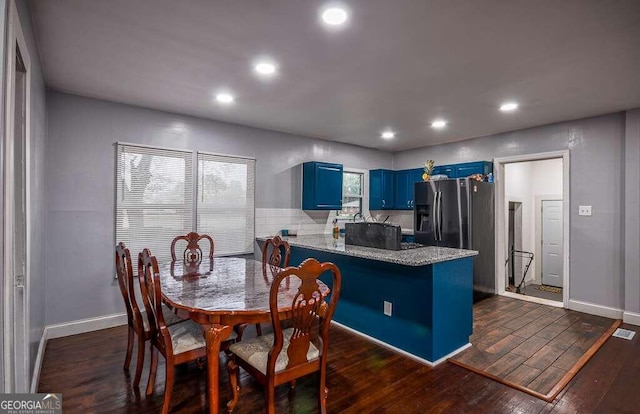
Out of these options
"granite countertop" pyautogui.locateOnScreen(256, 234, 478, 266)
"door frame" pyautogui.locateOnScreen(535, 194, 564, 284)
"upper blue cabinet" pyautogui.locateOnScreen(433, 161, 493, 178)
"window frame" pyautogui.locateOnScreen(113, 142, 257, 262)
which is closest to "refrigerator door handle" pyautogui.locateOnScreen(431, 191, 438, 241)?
"upper blue cabinet" pyautogui.locateOnScreen(433, 161, 493, 178)

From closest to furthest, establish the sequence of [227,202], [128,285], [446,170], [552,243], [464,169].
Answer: [128,285]
[227,202]
[464,169]
[446,170]
[552,243]

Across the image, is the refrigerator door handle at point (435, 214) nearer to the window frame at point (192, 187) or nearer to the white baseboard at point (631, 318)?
the white baseboard at point (631, 318)

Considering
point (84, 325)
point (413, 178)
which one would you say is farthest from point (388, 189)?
point (84, 325)

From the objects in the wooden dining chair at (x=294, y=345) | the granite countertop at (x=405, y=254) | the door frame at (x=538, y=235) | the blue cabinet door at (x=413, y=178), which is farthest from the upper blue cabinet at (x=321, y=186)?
the door frame at (x=538, y=235)

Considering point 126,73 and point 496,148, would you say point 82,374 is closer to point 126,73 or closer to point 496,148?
point 126,73

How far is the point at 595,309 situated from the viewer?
4.01 m

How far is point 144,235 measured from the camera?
3.72m

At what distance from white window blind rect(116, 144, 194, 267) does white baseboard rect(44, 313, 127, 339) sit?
68cm

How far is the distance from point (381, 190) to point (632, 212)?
3472 millimetres

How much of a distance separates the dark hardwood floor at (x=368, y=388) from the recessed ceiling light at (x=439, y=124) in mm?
2910

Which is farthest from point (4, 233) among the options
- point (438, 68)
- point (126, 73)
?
point (438, 68)

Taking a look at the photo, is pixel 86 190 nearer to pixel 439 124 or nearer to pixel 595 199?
pixel 439 124

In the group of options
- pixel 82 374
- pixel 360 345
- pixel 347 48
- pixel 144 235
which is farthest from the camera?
pixel 144 235

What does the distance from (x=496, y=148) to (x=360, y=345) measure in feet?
12.0
